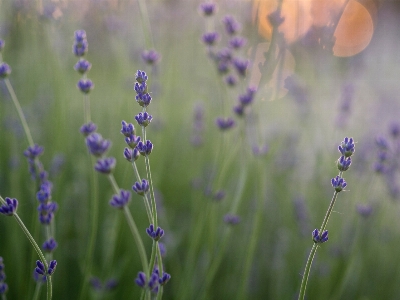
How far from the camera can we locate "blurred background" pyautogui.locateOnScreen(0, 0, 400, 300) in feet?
6.09

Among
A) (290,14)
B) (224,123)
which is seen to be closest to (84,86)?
(224,123)

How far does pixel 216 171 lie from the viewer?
1.92 meters

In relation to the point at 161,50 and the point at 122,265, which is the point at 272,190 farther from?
the point at 161,50

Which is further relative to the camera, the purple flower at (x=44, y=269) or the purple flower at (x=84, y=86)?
the purple flower at (x=84, y=86)

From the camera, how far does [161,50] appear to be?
4277 mm

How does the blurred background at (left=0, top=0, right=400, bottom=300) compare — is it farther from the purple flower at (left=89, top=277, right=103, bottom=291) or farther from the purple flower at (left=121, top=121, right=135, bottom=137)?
the purple flower at (left=121, top=121, right=135, bottom=137)

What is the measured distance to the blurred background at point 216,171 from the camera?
186cm

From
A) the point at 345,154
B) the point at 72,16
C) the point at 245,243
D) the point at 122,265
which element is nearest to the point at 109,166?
the point at 345,154

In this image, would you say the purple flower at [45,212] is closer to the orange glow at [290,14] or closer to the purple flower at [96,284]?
the purple flower at [96,284]

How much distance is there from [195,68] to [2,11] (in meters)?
1.86

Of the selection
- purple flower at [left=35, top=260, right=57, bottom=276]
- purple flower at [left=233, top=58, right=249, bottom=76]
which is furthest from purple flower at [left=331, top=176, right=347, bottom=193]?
purple flower at [left=233, top=58, right=249, bottom=76]

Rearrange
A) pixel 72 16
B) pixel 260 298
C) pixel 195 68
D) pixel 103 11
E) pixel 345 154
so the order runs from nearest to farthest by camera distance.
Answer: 1. pixel 345 154
2. pixel 260 298
3. pixel 103 11
4. pixel 72 16
5. pixel 195 68

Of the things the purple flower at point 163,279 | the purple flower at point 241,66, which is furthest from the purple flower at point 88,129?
the purple flower at point 241,66

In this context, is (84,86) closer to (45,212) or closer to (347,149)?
(45,212)
